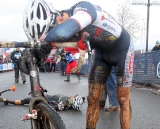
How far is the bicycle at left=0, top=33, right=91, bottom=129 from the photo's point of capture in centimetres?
251

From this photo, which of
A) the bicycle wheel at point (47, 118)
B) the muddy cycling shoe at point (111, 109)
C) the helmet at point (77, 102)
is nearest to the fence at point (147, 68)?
the muddy cycling shoe at point (111, 109)

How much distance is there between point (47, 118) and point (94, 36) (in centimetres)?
106

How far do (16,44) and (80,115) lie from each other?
3089 mm

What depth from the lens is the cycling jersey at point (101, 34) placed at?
248 centimetres

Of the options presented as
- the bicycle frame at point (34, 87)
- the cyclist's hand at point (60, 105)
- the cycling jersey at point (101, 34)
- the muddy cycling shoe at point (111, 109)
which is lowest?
the muddy cycling shoe at point (111, 109)

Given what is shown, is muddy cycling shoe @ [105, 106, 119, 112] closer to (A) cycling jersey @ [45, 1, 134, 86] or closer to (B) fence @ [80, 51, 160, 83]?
(A) cycling jersey @ [45, 1, 134, 86]

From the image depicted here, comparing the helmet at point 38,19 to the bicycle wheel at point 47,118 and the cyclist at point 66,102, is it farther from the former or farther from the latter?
the cyclist at point 66,102

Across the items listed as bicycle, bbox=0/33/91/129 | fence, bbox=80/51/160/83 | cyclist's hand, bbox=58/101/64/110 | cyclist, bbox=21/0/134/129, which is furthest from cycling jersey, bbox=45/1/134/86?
fence, bbox=80/51/160/83

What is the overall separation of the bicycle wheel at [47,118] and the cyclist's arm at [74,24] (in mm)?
691

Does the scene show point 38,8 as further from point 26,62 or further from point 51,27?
point 26,62

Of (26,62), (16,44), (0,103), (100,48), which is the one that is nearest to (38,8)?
(16,44)

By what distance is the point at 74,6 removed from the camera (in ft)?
9.63

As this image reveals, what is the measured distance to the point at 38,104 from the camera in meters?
2.84

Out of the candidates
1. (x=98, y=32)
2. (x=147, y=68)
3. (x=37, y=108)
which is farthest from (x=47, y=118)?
(x=147, y=68)
